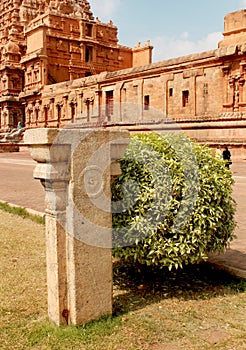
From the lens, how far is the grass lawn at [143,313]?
3270mm

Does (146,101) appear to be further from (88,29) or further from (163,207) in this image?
(163,207)

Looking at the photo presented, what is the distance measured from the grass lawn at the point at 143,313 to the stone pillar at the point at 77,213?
23 centimetres

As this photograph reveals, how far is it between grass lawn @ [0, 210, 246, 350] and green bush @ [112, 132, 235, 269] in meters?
0.43

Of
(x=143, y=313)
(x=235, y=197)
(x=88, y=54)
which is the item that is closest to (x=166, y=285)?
(x=143, y=313)

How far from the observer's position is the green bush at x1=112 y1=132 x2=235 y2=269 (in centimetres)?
400

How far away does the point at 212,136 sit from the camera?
69.9 feet

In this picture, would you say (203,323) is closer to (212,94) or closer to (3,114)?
(212,94)

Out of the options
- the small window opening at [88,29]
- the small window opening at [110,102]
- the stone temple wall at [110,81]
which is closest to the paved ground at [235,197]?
the stone temple wall at [110,81]

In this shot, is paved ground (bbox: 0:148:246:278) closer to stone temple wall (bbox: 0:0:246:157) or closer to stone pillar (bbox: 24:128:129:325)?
stone pillar (bbox: 24:128:129:325)

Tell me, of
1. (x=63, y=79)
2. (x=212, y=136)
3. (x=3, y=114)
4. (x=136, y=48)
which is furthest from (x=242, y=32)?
(x=3, y=114)

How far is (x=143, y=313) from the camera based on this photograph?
12.4 ft

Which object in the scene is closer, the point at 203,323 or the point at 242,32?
the point at 203,323

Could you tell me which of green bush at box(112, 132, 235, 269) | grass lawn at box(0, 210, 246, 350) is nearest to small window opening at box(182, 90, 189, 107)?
grass lawn at box(0, 210, 246, 350)

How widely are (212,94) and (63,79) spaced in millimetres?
22382
